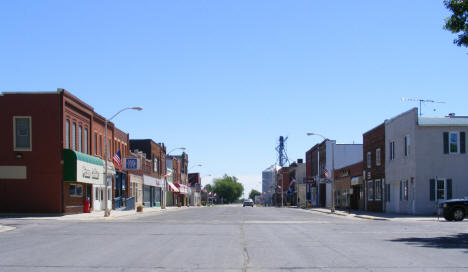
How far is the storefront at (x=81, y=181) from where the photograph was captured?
1508 inches

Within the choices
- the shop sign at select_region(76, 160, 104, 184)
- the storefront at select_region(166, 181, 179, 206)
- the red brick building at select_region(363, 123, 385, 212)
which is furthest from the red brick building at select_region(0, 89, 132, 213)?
the storefront at select_region(166, 181, 179, 206)

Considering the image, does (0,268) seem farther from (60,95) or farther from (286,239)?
(60,95)

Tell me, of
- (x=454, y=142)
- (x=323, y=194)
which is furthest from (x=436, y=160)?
(x=323, y=194)

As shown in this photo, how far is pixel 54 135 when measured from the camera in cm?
3809

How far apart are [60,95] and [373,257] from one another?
97.9ft

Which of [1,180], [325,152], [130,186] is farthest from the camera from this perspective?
[325,152]

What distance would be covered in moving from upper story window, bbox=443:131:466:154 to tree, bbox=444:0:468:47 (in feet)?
66.7

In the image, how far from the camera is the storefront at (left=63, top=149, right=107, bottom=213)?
38.3 meters

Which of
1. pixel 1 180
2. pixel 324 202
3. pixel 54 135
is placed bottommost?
pixel 324 202

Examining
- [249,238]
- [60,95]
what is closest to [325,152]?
[60,95]

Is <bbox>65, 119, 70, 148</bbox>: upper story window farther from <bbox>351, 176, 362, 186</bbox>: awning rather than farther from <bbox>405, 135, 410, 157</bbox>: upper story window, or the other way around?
<bbox>351, 176, 362, 186</bbox>: awning

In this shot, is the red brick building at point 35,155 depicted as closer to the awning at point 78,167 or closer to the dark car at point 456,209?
the awning at point 78,167

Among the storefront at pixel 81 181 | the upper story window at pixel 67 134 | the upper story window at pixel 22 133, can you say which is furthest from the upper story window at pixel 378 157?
the upper story window at pixel 22 133

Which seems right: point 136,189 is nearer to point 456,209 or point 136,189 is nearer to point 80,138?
point 80,138
